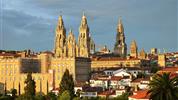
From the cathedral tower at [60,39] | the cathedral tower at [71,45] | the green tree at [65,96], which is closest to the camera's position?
the green tree at [65,96]

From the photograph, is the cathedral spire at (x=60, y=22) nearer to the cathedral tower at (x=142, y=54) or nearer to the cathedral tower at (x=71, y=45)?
the cathedral tower at (x=71, y=45)

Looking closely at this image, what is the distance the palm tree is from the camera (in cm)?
2406

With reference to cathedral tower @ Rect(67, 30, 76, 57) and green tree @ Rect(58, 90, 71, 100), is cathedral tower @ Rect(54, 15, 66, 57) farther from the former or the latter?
green tree @ Rect(58, 90, 71, 100)

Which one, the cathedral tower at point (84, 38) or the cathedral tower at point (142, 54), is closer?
the cathedral tower at point (84, 38)

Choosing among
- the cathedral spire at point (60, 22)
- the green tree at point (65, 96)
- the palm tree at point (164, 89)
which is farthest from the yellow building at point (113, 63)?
the palm tree at point (164, 89)

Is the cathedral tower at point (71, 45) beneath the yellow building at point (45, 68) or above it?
above

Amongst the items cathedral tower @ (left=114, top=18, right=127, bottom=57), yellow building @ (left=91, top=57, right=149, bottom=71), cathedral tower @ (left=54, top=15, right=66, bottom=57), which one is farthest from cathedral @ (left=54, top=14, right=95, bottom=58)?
cathedral tower @ (left=114, top=18, right=127, bottom=57)

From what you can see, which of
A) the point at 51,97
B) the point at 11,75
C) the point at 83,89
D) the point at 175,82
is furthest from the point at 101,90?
the point at 175,82

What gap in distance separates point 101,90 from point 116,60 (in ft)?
131

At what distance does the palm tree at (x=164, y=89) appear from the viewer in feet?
78.9

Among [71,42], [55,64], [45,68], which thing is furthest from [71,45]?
[55,64]

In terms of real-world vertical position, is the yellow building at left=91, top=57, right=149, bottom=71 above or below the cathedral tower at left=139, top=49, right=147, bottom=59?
below

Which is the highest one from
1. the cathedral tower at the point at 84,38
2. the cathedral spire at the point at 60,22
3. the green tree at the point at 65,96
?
the cathedral spire at the point at 60,22

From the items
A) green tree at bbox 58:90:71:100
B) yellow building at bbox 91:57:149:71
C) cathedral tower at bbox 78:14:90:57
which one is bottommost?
green tree at bbox 58:90:71:100
